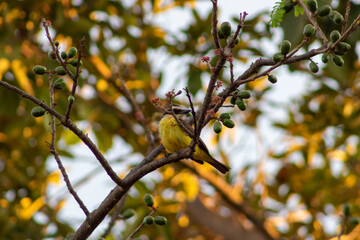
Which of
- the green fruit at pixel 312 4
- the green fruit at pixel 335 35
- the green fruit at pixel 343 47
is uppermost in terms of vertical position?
the green fruit at pixel 312 4

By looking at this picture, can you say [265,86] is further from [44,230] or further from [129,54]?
[44,230]

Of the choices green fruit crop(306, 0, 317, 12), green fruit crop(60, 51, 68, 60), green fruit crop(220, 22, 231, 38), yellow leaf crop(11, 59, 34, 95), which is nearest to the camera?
green fruit crop(220, 22, 231, 38)

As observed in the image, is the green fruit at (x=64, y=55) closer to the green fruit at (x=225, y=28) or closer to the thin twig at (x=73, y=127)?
the thin twig at (x=73, y=127)

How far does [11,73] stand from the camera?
168 inches

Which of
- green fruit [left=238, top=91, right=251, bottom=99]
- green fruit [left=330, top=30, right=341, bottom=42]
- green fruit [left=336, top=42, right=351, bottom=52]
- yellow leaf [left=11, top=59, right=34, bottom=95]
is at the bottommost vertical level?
green fruit [left=336, top=42, right=351, bottom=52]

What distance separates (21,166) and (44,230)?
0.96 metres

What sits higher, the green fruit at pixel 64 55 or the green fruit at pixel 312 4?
the green fruit at pixel 64 55

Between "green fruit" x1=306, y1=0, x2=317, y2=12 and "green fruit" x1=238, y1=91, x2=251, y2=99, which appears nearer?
"green fruit" x1=238, y1=91, x2=251, y2=99

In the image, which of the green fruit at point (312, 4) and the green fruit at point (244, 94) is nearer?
the green fruit at point (244, 94)

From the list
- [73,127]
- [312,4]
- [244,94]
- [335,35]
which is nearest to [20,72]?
[73,127]

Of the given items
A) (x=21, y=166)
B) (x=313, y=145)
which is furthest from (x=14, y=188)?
(x=313, y=145)

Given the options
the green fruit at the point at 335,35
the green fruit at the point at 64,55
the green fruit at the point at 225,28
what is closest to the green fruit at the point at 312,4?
the green fruit at the point at 335,35

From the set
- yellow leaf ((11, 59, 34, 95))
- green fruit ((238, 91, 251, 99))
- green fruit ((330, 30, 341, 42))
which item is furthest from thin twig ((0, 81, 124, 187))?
yellow leaf ((11, 59, 34, 95))

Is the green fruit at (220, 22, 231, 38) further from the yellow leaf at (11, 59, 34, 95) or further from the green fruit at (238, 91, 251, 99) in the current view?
the yellow leaf at (11, 59, 34, 95)
